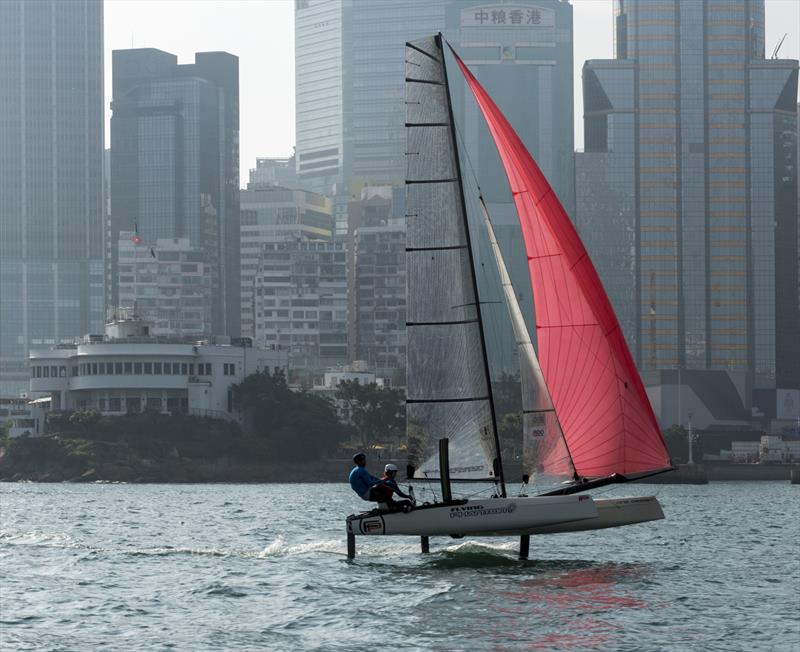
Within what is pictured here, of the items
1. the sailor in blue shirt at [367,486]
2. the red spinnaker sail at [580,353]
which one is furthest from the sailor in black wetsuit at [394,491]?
the red spinnaker sail at [580,353]

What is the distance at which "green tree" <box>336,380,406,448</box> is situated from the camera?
144375 mm

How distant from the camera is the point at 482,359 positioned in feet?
112

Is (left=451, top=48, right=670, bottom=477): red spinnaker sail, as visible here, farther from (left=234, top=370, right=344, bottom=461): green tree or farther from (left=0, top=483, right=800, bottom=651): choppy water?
(left=234, top=370, right=344, bottom=461): green tree

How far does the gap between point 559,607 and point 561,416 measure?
21.5 ft

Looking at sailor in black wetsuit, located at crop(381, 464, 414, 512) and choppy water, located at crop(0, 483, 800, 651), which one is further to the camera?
sailor in black wetsuit, located at crop(381, 464, 414, 512)

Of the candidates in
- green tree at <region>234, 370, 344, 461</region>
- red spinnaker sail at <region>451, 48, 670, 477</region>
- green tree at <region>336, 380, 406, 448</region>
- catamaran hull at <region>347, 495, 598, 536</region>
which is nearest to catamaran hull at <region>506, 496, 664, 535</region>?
catamaran hull at <region>347, 495, 598, 536</region>

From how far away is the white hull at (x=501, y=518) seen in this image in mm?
32250

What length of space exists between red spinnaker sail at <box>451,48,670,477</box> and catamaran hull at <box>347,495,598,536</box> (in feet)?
5.47

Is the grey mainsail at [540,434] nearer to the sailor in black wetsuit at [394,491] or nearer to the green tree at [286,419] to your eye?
the sailor in black wetsuit at [394,491]

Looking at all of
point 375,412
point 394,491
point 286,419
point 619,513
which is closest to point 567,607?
point 619,513

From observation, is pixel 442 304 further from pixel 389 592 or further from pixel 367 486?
pixel 389 592

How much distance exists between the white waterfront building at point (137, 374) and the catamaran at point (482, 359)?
337 feet

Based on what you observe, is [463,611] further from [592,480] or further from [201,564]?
[201,564]

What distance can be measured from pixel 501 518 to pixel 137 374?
349 ft
